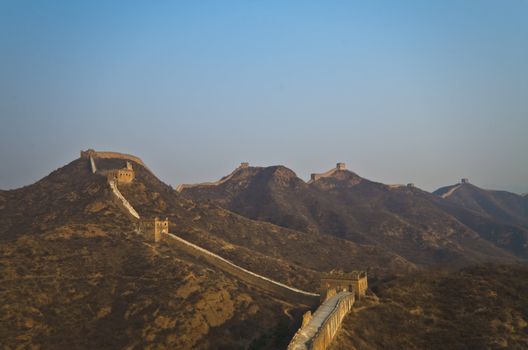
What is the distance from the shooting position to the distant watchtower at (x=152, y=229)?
76688mm

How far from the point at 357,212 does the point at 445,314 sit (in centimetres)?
10842

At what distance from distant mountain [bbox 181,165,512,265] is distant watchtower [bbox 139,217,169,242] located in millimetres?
57797

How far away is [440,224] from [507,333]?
112 metres

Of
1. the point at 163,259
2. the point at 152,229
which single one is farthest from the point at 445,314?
the point at 152,229

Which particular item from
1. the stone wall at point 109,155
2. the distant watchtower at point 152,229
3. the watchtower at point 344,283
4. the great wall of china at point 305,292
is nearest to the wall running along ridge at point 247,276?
the great wall of china at point 305,292

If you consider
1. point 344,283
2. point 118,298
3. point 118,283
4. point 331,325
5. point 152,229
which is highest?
point 152,229

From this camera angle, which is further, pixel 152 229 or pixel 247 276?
Result: pixel 152 229

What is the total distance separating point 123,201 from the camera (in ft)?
295

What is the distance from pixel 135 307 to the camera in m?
55.6

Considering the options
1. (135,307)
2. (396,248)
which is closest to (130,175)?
(135,307)

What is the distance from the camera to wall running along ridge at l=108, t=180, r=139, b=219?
85.8 meters

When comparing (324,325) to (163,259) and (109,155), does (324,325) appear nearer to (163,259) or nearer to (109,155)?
(163,259)

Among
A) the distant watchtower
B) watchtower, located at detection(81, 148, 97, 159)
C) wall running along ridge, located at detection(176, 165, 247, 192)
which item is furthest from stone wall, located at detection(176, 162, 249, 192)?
the distant watchtower

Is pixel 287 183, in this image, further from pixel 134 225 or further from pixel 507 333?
pixel 507 333
